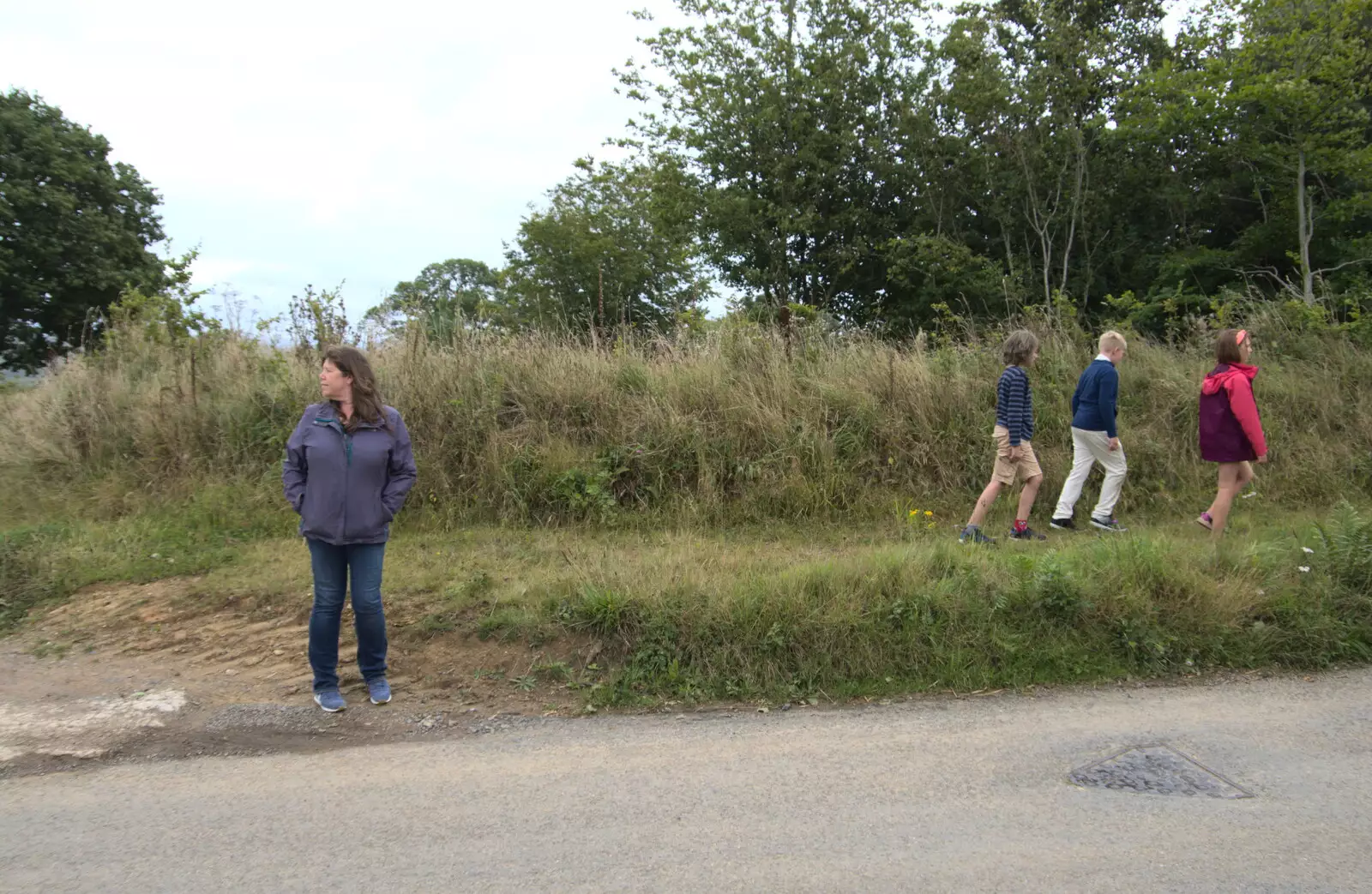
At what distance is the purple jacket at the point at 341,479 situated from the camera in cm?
456

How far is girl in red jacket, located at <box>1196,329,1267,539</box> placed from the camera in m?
6.68

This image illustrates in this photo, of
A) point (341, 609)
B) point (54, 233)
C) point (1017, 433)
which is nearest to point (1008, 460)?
point (1017, 433)

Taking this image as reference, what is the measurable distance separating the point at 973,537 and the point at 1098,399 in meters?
1.81

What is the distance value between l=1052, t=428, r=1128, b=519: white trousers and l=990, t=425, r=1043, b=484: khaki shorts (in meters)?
0.59

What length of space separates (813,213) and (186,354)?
15.9 metres

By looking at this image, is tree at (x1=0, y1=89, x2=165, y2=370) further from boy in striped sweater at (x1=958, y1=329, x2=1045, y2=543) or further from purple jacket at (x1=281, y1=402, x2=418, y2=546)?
boy in striped sweater at (x1=958, y1=329, x2=1045, y2=543)

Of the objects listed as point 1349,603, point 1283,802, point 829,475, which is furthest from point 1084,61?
point 1283,802

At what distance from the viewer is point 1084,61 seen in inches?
703

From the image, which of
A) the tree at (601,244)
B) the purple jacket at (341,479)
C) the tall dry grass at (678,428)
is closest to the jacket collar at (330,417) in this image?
the purple jacket at (341,479)

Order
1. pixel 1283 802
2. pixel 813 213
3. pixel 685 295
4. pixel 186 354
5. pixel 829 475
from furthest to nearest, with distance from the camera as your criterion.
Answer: pixel 813 213 < pixel 685 295 < pixel 186 354 < pixel 829 475 < pixel 1283 802

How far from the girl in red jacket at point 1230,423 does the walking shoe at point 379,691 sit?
640cm

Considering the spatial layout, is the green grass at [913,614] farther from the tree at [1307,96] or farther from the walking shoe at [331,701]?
the tree at [1307,96]

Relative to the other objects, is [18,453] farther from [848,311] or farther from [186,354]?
[848,311]

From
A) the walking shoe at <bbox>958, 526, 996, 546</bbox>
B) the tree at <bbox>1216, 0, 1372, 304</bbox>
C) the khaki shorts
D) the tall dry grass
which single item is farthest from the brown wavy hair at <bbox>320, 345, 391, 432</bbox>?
the tree at <bbox>1216, 0, 1372, 304</bbox>
